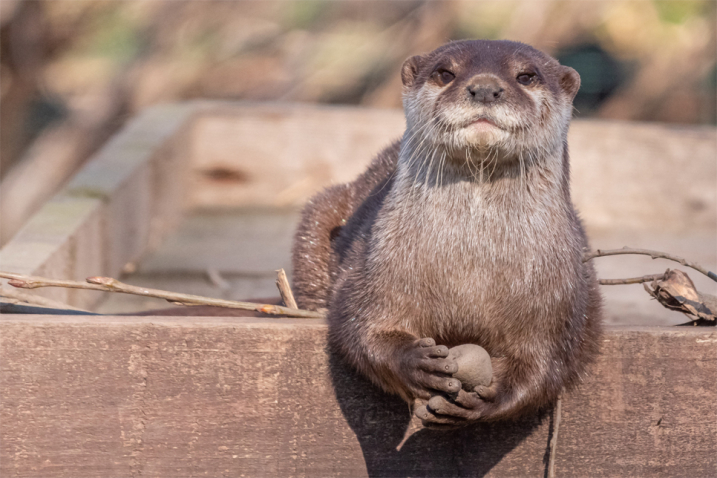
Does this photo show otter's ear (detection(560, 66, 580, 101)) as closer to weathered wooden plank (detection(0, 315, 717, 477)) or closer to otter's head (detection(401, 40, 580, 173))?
otter's head (detection(401, 40, 580, 173))

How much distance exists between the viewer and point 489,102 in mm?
1767

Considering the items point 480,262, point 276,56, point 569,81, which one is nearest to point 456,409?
point 480,262

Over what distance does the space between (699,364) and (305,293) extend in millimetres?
1100

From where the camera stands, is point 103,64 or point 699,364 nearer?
point 699,364

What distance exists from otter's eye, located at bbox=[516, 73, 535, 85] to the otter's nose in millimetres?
152

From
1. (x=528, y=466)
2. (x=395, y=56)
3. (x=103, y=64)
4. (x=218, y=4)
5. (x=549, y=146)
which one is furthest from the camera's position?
(x=103, y=64)

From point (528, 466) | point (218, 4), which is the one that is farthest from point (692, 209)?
point (218, 4)

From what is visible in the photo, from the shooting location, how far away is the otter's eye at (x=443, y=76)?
6.39 feet

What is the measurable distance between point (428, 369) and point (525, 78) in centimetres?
66

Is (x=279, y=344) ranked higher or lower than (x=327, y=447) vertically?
higher

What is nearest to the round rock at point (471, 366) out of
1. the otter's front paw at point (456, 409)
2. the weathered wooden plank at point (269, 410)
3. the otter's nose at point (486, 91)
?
the otter's front paw at point (456, 409)

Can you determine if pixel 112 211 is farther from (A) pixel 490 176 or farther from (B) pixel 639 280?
(B) pixel 639 280

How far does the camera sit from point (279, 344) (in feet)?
6.56

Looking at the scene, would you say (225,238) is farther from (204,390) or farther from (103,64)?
(103,64)
